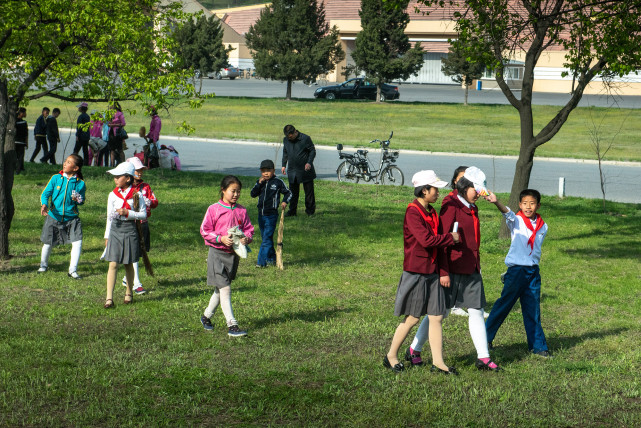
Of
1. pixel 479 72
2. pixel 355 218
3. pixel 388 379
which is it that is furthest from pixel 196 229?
pixel 479 72

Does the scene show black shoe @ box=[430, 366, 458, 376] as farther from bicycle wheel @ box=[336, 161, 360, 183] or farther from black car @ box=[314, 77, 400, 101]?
black car @ box=[314, 77, 400, 101]

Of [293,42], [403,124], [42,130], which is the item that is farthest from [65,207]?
[293,42]

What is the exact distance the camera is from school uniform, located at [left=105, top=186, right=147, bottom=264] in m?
8.84

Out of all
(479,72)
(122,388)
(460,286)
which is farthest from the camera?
(479,72)

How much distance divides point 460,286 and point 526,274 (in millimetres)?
882

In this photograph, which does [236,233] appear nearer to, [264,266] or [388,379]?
[388,379]

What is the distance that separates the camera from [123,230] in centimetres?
891

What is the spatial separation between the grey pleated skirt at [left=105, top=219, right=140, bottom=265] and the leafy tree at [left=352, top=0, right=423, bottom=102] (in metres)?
44.8

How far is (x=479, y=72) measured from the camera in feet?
168

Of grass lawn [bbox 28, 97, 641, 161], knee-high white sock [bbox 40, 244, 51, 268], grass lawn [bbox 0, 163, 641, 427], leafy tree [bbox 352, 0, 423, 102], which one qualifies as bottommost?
grass lawn [bbox 0, 163, 641, 427]

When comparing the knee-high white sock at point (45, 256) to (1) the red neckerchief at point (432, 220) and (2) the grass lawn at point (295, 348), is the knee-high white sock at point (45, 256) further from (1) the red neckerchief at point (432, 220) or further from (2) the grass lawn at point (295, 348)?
(1) the red neckerchief at point (432, 220)

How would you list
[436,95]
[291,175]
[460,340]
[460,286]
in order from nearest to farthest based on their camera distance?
[460,286] < [460,340] < [291,175] < [436,95]

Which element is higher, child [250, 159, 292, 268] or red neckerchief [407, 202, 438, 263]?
red neckerchief [407, 202, 438, 263]

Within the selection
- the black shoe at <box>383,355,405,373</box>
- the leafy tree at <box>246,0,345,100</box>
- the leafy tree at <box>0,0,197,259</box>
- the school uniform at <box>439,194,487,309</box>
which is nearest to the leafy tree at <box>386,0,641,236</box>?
the leafy tree at <box>0,0,197,259</box>
